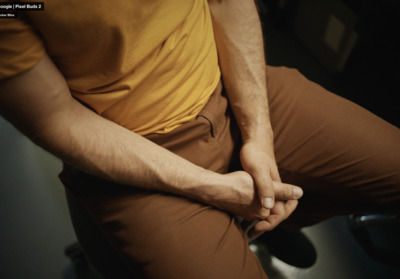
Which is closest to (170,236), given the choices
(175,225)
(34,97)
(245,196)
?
(175,225)

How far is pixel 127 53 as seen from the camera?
0.54 meters

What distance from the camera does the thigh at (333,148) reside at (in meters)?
0.69

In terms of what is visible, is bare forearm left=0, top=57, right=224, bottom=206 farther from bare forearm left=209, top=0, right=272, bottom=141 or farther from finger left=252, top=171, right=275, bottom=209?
bare forearm left=209, top=0, right=272, bottom=141

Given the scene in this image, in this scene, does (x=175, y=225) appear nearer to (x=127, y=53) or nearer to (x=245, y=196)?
(x=245, y=196)

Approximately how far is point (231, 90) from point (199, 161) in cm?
23

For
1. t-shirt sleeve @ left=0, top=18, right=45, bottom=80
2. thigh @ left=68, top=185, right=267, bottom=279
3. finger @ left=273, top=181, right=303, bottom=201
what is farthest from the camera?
finger @ left=273, top=181, right=303, bottom=201

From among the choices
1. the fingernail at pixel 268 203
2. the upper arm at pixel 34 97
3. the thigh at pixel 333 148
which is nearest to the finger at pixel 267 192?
the fingernail at pixel 268 203

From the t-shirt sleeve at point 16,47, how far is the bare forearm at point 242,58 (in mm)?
468

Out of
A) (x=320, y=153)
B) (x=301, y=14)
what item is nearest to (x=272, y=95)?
(x=320, y=153)

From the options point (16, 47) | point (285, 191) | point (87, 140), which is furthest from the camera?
point (285, 191)

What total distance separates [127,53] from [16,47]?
18cm

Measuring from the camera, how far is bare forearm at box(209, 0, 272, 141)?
0.75 m

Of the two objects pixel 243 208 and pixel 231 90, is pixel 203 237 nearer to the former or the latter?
pixel 243 208

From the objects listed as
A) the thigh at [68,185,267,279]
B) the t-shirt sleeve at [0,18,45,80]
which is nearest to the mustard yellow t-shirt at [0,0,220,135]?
the t-shirt sleeve at [0,18,45,80]
